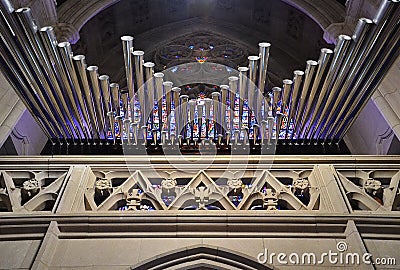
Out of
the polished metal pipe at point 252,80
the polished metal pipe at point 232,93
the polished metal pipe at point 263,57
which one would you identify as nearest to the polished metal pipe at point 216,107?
the polished metal pipe at point 232,93

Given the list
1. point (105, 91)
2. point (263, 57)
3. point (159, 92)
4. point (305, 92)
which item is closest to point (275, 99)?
point (305, 92)

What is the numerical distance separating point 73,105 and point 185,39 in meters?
4.81

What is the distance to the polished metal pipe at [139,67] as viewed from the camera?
4.90 meters

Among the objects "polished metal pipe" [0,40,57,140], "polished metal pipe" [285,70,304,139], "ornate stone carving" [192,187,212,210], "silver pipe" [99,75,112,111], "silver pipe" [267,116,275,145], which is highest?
"polished metal pipe" [285,70,304,139]

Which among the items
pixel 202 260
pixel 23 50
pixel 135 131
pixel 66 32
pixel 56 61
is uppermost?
pixel 66 32

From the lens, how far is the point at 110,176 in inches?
163

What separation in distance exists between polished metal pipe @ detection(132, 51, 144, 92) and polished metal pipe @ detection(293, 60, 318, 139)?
1577mm

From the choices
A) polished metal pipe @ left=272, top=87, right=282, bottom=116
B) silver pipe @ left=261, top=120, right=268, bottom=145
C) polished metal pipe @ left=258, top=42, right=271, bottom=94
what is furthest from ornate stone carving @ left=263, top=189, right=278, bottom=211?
polished metal pipe @ left=272, top=87, right=282, bottom=116

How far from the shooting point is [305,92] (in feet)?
17.7

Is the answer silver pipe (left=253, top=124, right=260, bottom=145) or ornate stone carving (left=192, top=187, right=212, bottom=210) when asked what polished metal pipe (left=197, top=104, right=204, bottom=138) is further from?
ornate stone carving (left=192, top=187, right=212, bottom=210)

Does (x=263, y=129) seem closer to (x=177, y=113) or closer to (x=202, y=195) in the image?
(x=177, y=113)

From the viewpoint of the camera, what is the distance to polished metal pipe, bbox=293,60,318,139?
16.7 ft

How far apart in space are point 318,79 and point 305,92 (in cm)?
23

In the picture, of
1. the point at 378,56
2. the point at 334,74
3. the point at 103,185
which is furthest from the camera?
the point at 334,74
